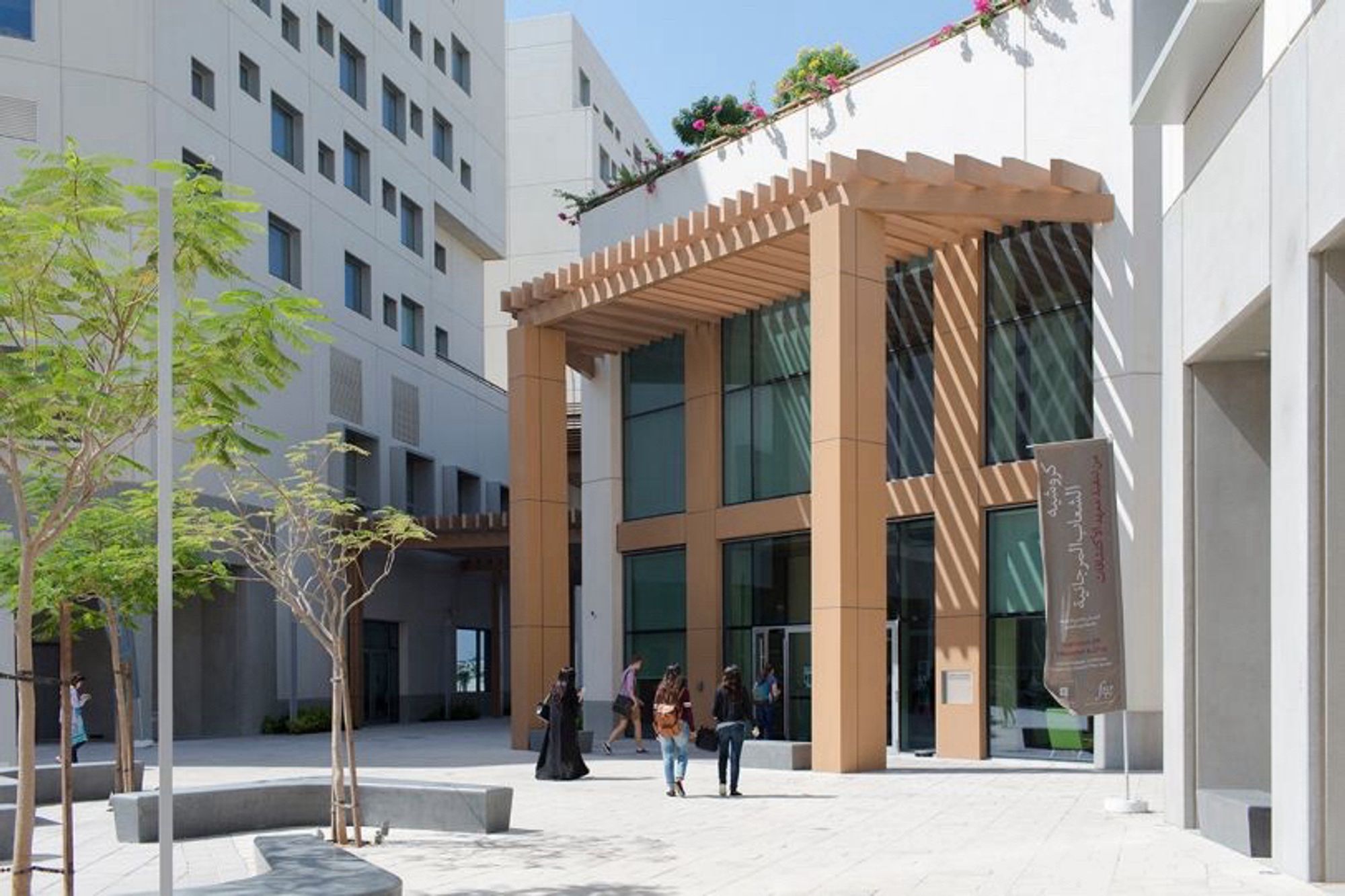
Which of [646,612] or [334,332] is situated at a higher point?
[334,332]

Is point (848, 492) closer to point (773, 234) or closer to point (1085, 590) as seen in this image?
point (773, 234)

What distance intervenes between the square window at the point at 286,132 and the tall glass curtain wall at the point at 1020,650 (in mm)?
23455

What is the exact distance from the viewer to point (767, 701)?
28.5 meters

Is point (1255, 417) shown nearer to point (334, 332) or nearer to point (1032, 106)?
point (1032, 106)

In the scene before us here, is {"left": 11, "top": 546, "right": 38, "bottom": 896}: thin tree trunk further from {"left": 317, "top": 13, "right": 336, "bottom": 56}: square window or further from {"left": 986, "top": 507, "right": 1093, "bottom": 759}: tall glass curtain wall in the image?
{"left": 317, "top": 13, "right": 336, "bottom": 56}: square window

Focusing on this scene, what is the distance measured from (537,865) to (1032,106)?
1579 centimetres

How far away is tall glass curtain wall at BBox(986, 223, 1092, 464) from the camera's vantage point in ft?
79.8

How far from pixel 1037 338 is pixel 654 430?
10.3 m

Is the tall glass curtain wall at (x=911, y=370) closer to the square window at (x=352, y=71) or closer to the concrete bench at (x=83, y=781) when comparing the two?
the concrete bench at (x=83, y=781)

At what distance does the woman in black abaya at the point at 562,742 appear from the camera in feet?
74.7

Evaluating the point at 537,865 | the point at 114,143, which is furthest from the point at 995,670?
the point at 114,143

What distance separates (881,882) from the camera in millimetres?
12266

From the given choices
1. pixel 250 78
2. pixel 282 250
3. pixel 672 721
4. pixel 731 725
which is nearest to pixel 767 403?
pixel 672 721

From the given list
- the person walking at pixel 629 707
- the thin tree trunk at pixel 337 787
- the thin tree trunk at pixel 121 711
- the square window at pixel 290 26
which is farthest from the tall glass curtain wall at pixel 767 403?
the square window at pixel 290 26
